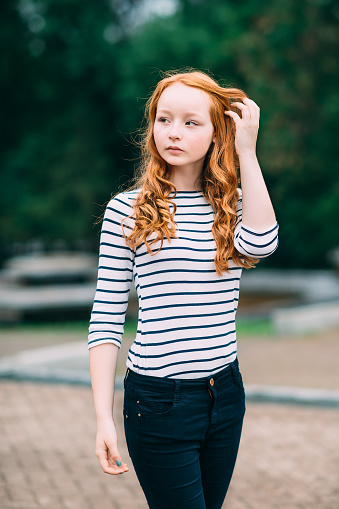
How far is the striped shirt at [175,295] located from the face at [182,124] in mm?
175

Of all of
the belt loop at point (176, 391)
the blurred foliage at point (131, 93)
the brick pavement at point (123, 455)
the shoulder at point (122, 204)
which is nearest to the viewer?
the belt loop at point (176, 391)

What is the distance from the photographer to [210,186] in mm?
2213

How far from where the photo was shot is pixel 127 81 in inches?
1282

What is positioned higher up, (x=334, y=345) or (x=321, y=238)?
(x=321, y=238)

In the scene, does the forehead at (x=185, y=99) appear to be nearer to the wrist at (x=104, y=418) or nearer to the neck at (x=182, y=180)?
the neck at (x=182, y=180)

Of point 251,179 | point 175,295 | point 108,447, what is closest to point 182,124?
point 251,179

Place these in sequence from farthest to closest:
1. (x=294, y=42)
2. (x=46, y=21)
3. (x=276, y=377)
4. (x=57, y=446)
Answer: (x=46, y=21) → (x=294, y=42) → (x=276, y=377) → (x=57, y=446)

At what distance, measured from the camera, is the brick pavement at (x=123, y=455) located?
4363 mm

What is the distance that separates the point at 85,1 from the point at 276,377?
32784 mm

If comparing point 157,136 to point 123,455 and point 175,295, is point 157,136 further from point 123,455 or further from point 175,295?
point 123,455

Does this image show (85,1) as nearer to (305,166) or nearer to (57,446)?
(305,166)

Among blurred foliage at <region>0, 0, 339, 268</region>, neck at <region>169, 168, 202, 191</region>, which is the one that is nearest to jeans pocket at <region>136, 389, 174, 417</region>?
neck at <region>169, 168, 202, 191</region>

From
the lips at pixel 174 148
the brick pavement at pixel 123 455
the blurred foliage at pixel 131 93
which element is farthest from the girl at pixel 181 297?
the blurred foliage at pixel 131 93

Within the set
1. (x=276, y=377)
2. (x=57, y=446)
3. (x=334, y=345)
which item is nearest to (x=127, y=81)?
(x=334, y=345)
